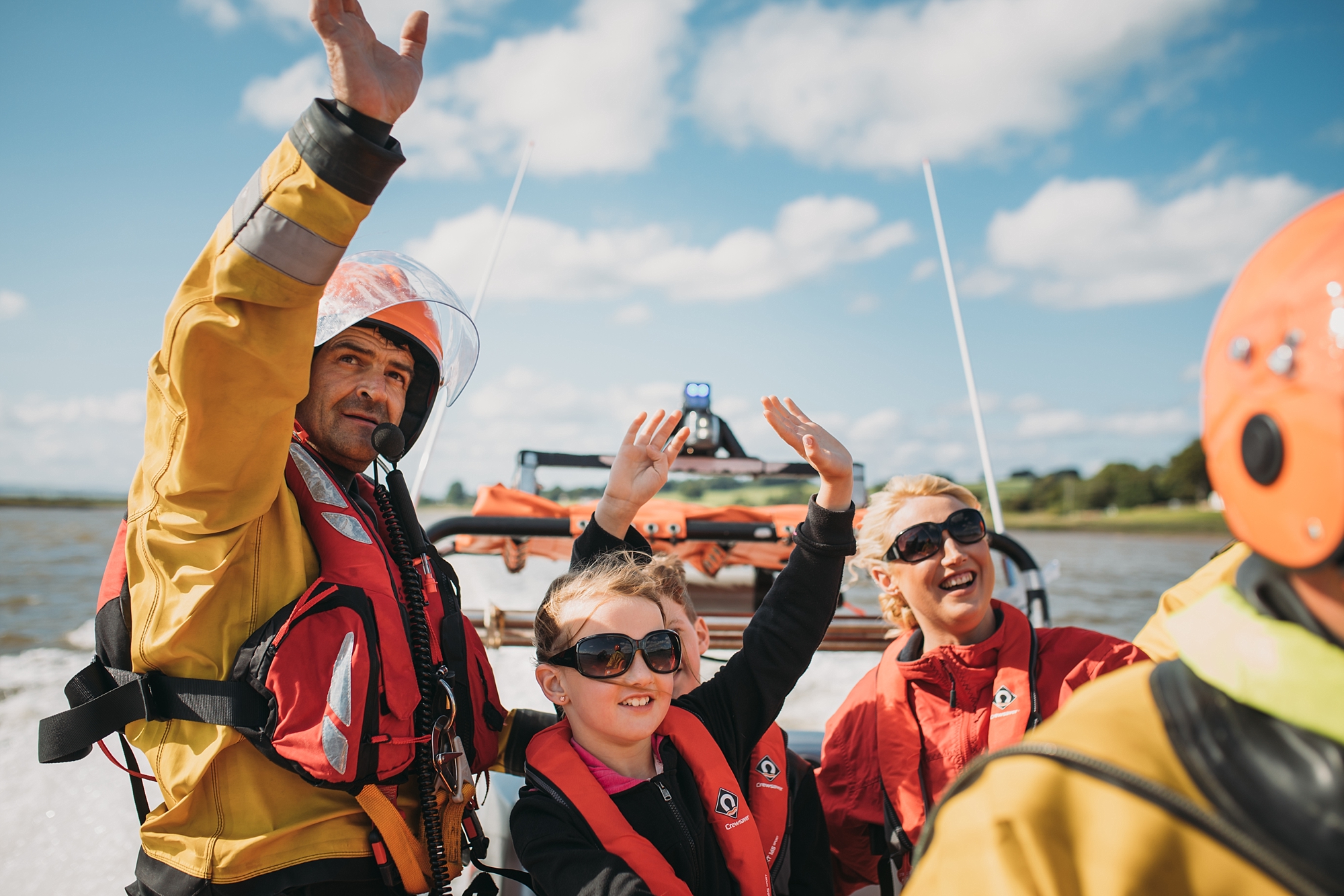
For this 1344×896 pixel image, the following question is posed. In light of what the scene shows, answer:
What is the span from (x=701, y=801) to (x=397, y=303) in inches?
51.5

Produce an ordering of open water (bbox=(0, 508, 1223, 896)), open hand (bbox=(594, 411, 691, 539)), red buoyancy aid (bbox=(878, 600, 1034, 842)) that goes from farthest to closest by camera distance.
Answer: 1. open water (bbox=(0, 508, 1223, 896))
2. open hand (bbox=(594, 411, 691, 539))
3. red buoyancy aid (bbox=(878, 600, 1034, 842))

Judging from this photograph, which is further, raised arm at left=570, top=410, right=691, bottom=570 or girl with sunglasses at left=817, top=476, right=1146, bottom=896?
raised arm at left=570, top=410, right=691, bottom=570

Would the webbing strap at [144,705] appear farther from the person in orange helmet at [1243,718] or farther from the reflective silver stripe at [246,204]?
the person in orange helmet at [1243,718]

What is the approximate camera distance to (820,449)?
173cm

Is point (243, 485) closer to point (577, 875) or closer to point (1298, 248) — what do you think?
point (577, 875)

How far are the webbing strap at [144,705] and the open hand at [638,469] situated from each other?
93 cm

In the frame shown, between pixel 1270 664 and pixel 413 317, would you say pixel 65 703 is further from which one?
pixel 1270 664

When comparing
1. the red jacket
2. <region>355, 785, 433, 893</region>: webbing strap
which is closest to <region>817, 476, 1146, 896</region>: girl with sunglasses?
the red jacket

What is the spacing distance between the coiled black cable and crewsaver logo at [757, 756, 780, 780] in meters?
0.72

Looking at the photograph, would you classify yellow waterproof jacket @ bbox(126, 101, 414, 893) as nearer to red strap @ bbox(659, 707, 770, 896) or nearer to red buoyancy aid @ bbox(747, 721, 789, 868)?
red strap @ bbox(659, 707, 770, 896)

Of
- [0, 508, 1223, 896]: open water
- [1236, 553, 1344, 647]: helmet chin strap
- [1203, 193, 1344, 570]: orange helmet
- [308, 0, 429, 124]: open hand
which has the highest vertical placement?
[308, 0, 429, 124]: open hand

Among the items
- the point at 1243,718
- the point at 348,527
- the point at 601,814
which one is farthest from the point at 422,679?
the point at 1243,718

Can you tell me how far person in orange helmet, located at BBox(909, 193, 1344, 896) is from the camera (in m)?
0.59

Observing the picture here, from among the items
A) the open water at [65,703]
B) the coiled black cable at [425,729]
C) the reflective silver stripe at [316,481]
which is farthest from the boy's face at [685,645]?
the open water at [65,703]
